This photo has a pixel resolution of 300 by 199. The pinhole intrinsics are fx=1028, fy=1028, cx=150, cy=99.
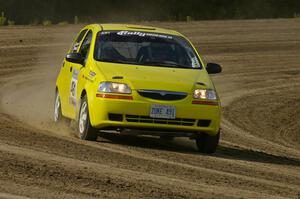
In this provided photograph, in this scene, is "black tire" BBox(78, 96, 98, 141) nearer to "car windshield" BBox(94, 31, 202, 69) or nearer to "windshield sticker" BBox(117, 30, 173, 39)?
"car windshield" BBox(94, 31, 202, 69)

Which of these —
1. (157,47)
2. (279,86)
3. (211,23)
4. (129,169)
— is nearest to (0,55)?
(279,86)

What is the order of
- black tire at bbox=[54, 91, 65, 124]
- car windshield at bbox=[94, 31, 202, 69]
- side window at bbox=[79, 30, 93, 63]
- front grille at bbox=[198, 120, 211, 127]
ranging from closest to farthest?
front grille at bbox=[198, 120, 211, 127] → car windshield at bbox=[94, 31, 202, 69] → side window at bbox=[79, 30, 93, 63] → black tire at bbox=[54, 91, 65, 124]

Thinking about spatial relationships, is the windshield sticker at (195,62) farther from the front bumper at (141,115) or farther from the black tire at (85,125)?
the black tire at (85,125)

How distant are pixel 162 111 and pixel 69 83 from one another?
243 cm

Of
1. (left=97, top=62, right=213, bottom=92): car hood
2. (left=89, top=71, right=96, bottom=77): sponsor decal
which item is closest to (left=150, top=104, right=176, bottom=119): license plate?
(left=97, top=62, right=213, bottom=92): car hood

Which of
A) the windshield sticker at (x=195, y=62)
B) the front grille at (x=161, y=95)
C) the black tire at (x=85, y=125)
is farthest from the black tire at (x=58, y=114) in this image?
the front grille at (x=161, y=95)

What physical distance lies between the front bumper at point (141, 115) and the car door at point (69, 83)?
56.2 inches

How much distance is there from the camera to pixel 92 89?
41.9 feet

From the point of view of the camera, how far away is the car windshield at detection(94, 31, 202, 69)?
13508 mm

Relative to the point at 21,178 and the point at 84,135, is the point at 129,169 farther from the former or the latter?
the point at 84,135

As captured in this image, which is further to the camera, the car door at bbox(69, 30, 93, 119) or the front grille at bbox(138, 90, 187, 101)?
the car door at bbox(69, 30, 93, 119)

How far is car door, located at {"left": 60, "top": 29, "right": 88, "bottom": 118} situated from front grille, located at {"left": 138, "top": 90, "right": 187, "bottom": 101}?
1.71 m

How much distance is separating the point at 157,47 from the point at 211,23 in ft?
85.1

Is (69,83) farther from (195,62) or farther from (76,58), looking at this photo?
(195,62)
